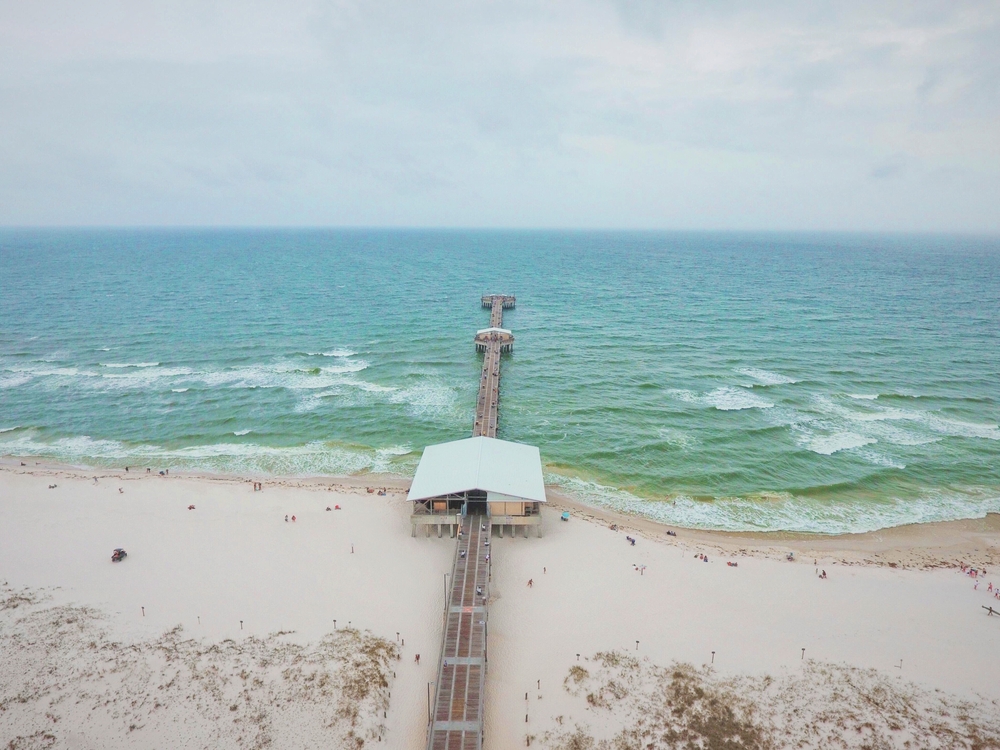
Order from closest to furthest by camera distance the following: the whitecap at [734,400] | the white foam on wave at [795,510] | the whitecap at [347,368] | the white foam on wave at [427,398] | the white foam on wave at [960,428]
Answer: the white foam on wave at [795,510] → the white foam on wave at [960,428] → the white foam on wave at [427,398] → the whitecap at [734,400] → the whitecap at [347,368]

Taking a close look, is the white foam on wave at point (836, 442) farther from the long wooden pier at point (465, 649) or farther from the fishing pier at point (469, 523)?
the long wooden pier at point (465, 649)

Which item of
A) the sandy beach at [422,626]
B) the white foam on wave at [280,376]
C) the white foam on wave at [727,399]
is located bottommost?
the sandy beach at [422,626]

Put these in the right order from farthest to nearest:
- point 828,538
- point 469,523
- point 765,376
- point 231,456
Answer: point 765,376, point 231,456, point 828,538, point 469,523

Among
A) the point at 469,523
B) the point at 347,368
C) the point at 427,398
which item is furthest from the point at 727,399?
the point at 347,368

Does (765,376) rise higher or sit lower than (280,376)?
higher

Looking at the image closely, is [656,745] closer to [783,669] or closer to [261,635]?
[783,669]

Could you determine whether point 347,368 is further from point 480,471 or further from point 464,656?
point 464,656

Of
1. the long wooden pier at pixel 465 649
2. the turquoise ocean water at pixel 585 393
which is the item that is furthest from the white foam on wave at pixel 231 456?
the long wooden pier at pixel 465 649

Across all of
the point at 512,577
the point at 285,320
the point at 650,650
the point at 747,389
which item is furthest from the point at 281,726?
the point at 285,320
